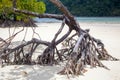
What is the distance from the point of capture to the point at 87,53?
28.4ft

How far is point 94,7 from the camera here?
67.6m

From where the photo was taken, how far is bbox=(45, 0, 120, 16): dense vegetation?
211ft

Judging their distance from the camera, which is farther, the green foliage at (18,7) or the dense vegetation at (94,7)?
the dense vegetation at (94,7)

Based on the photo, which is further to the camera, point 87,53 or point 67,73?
point 87,53

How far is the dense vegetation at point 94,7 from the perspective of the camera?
211ft

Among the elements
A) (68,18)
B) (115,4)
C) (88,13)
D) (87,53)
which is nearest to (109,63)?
(87,53)

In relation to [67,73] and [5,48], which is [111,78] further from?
[5,48]

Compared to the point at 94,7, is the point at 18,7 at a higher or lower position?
Answer: higher

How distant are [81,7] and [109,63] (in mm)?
Answer: 63199

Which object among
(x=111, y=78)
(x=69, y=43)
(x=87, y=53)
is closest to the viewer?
(x=111, y=78)

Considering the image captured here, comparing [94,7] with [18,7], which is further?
[94,7]

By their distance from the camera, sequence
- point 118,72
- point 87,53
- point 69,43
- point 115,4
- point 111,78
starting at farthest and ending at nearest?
point 115,4, point 69,43, point 87,53, point 118,72, point 111,78

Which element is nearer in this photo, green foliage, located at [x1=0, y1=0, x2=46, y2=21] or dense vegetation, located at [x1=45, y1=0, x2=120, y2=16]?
green foliage, located at [x1=0, y1=0, x2=46, y2=21]

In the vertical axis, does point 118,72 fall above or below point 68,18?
below
